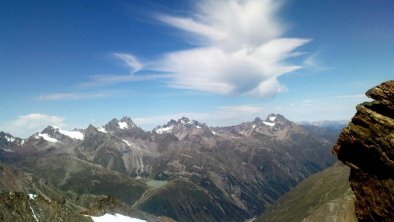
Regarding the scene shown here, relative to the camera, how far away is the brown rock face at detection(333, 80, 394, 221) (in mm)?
35812

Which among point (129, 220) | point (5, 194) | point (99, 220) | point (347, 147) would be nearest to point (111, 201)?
point (129, 220)

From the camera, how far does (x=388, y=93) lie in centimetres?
3684

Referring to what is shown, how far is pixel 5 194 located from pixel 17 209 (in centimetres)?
1232

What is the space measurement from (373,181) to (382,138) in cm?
442

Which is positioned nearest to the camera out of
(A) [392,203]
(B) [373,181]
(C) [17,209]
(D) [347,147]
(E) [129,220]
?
(A) [392,203]

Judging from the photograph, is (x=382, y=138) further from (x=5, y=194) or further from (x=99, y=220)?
(x=5, y=194)

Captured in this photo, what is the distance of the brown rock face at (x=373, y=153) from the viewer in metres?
35.8

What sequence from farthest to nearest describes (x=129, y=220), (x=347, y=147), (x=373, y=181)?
(x=129, y=220), (x=347, y=147), (x=373, y=181)

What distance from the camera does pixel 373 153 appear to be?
3694 cm

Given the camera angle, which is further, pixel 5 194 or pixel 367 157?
pixel 5 194

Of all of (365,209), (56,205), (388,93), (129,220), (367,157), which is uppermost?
(388,93)

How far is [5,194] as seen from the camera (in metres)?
145

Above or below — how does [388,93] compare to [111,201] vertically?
above

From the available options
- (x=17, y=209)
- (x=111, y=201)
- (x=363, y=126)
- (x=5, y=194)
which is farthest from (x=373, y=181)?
(x=111, y=201)
